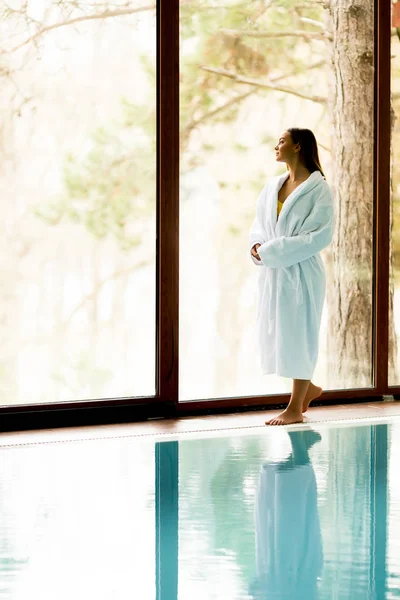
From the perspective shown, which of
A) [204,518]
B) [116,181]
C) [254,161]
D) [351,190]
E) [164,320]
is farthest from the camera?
[351,190]

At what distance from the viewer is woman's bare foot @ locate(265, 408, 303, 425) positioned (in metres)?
4.31

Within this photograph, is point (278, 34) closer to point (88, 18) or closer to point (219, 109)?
point (219, 109)

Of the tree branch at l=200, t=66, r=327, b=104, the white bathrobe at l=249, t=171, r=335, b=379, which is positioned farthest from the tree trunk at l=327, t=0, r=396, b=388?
the white bathrobe at l=249, t=171, r=335, b=379

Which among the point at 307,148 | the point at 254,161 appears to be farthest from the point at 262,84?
the point at 307,148

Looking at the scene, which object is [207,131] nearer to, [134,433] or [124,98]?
[124,98]

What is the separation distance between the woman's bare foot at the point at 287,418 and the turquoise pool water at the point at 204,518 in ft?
0.72

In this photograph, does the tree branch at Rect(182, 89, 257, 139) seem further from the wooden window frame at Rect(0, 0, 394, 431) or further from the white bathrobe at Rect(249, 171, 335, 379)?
the white bathrobe at Rect(249, 171, 335, 379)

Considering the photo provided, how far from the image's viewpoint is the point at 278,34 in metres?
4.69

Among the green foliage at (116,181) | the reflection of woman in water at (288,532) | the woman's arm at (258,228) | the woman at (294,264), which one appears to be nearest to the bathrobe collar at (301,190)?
the woman at (294,264)

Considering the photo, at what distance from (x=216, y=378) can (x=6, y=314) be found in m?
1.09

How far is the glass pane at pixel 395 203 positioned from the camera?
502 cm

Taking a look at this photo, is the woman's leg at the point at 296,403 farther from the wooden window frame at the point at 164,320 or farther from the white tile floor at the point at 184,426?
the wooden window frame at the point at 164,320

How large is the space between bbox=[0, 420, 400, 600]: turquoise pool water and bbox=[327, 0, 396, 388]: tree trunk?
97 cm

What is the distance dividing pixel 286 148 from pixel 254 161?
321 millimetres
